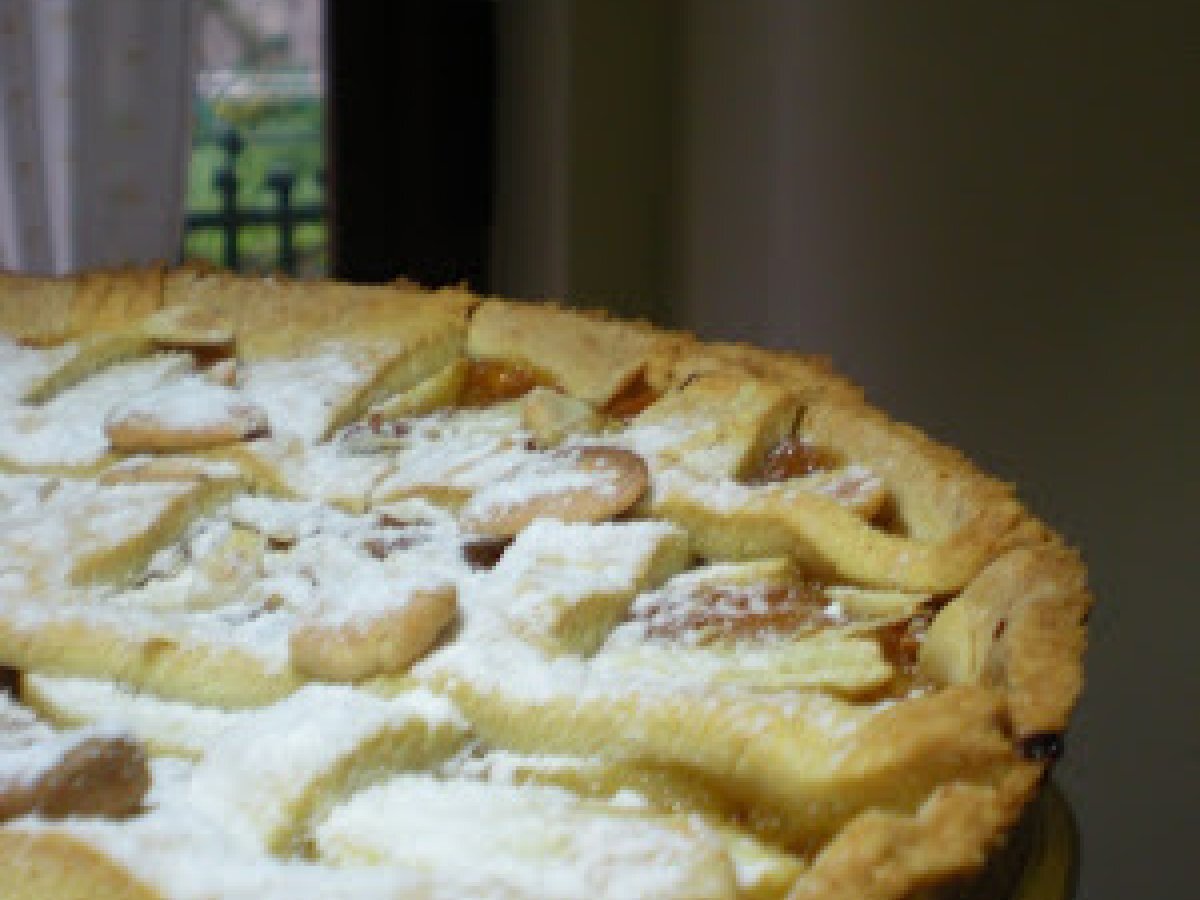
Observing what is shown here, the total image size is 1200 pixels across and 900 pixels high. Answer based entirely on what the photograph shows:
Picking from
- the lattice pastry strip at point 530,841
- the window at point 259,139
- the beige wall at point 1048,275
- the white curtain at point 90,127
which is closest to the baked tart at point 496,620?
the lattice pastry strip at point 530,841

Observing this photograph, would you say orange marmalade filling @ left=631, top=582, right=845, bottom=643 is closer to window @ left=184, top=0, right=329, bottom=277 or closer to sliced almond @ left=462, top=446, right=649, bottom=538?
sliced almond @ left=462, top=446, right=649, bottom=538

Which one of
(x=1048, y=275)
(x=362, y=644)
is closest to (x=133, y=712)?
(x=362, y=644)

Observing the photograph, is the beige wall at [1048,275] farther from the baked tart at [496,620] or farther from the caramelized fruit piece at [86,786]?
the caramelized fruit piece at [86,786]

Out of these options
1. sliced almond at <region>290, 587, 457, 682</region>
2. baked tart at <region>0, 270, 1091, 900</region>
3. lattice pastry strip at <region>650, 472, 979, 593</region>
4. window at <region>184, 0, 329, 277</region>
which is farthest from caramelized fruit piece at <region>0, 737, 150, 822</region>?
window at <region>184, 0, 329, 277</region>

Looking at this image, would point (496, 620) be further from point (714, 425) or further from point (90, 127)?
point (90, 127)

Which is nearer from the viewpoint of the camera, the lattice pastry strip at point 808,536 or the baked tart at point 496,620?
the baked tart at point 496,620
